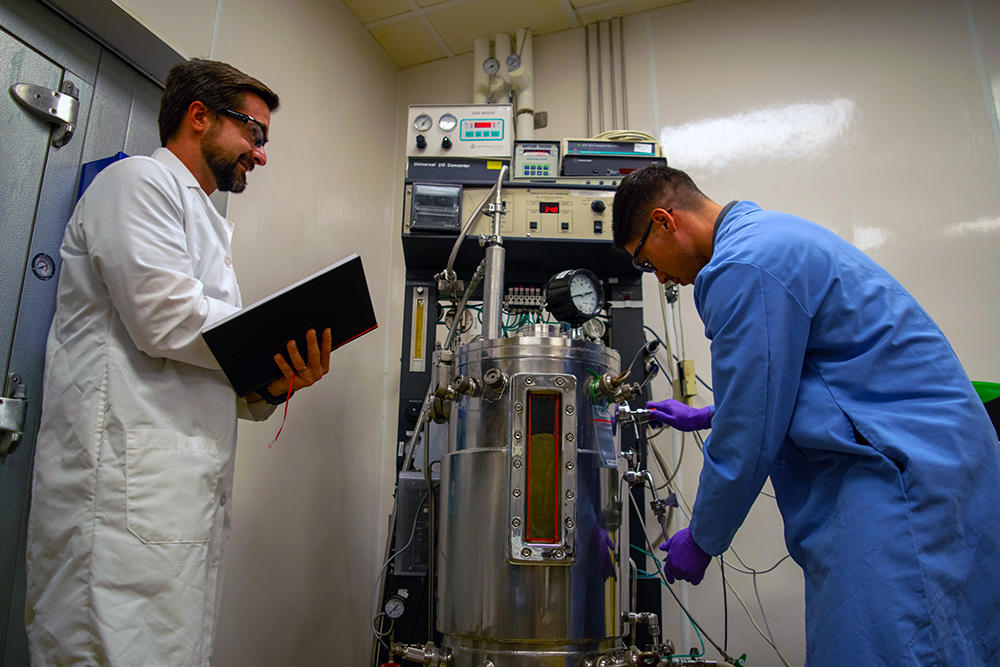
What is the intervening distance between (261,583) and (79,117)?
1358 millimetres

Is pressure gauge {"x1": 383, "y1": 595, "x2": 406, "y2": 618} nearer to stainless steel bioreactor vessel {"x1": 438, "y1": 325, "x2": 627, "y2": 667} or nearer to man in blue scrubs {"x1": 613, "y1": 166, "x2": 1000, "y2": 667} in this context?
stainless steel bioreactor vessel {"x1": 438, "y1": 325, "x2": 627, "y2": 667}

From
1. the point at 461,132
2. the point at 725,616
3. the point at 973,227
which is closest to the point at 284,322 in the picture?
the point at 461,132

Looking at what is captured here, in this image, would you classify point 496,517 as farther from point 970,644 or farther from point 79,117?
point 79,117

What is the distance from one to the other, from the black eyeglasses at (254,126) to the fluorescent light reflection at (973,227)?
7.76 ft

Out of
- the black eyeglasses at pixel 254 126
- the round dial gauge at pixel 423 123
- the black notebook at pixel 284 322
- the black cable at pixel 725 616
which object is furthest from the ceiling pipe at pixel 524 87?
the black cable at pixel 725 616

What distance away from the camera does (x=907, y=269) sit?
7.77 feet

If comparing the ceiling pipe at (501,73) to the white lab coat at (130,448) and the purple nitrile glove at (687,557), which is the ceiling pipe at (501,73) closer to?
the white lab coat at (130,448)

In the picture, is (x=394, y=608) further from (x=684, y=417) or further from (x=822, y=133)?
(x=822, y=133)

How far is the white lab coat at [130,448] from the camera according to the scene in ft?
3.24

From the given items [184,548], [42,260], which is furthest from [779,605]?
[42,260]

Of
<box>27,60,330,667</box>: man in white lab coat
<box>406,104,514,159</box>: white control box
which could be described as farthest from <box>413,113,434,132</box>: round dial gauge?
<box>27,60,330,667</box>: man in white lab coat

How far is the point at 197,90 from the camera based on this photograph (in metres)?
1.42

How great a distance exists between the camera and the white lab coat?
0.99 m

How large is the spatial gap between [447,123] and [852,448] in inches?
69.5
